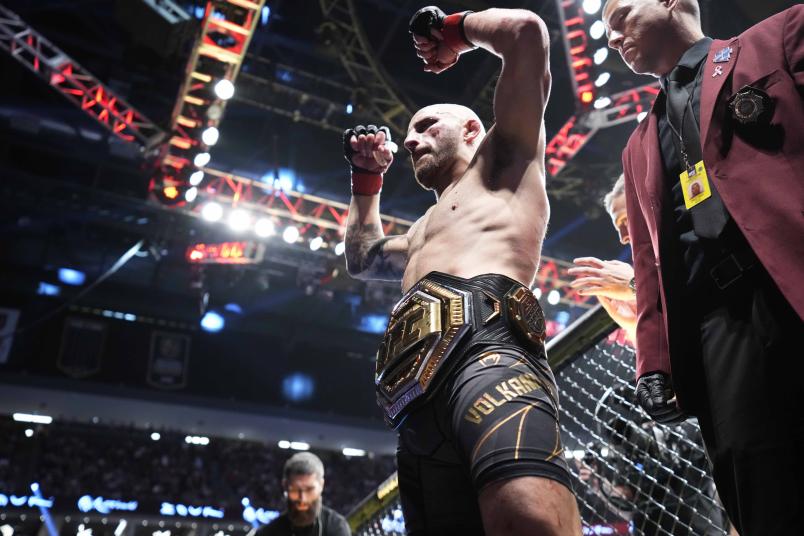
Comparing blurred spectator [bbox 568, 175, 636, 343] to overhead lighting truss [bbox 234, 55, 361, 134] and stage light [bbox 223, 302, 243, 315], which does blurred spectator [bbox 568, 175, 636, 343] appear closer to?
overhead lighting truss [bbox 234, 55, 361, 134]

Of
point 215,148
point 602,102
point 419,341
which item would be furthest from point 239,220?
point 419,341

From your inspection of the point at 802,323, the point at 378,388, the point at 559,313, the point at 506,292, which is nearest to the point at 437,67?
the point at 506,292

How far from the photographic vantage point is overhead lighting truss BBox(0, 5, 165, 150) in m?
8.40

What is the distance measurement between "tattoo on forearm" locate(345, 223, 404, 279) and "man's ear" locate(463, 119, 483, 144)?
42 cm

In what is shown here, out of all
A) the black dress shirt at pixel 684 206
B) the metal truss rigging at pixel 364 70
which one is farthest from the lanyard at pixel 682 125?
the metal truss rigging at pixel 364 70

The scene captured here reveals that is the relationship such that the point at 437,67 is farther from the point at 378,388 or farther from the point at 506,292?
the point at 378,388

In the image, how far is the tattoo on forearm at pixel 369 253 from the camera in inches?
88.4

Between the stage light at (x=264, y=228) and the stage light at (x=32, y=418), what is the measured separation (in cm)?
977

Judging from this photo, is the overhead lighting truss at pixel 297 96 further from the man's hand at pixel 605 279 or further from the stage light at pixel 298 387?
the stage light at pixel 298 387

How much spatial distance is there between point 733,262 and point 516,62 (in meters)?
0.86

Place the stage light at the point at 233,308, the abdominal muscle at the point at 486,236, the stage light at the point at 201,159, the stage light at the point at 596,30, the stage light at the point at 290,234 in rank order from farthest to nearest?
the stage light at the point at 233,308 → the stage light at the point at 290,234 → the stage light at the point at 201,159 → the stage light at the point at 596,30 → the abdominal muscle at the point at 486,236

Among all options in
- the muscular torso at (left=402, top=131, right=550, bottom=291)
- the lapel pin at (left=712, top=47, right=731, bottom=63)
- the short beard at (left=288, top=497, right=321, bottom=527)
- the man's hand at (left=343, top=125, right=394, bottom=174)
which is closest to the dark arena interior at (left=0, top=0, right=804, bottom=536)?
the short beard at (left=288, top=497, right=321, bottom=527)

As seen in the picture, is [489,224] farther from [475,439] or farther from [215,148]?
[215,148]

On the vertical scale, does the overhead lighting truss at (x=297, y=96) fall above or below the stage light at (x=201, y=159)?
above
